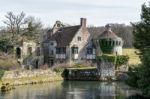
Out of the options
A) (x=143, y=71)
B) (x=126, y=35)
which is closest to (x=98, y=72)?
(x=143, y=71)

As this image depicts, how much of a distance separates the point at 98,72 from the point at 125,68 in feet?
19.2

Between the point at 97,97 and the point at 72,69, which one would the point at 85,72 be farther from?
the point at 97,97

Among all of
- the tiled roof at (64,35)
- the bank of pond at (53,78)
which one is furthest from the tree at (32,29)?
the bank of pond at (53,78)

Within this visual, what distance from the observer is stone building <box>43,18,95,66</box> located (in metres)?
76.5

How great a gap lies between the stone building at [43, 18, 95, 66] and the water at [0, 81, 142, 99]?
18.3m

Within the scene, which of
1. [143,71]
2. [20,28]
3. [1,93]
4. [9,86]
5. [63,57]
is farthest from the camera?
[20,28]

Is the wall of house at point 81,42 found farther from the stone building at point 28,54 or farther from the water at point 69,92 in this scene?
the water at point 69,92

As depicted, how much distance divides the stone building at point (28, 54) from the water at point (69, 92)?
18.2m

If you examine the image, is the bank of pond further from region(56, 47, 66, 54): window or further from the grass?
region(56, 47, 66, 54): window

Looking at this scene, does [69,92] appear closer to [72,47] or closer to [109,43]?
[109,43]

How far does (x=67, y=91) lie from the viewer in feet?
162

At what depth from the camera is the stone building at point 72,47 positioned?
76500 mm

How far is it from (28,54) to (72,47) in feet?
26.0

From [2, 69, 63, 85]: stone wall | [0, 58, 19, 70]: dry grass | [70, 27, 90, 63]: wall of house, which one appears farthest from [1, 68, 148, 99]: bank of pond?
[70, 27, 90, 63]: wall of house
